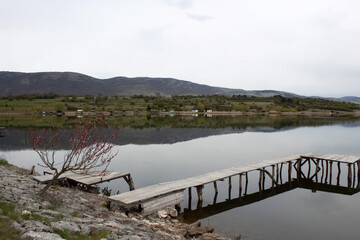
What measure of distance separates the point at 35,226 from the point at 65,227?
73cm

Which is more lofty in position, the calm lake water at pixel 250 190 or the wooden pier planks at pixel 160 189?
the wooden pier planks at pixel 160 189

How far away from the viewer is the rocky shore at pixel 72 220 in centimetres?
712

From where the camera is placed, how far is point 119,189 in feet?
56.9

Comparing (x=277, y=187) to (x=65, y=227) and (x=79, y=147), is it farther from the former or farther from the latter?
(x=65, y=227)

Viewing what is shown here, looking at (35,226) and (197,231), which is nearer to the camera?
(35,226)

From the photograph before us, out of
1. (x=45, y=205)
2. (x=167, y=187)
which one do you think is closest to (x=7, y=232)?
(x=45, y=205)

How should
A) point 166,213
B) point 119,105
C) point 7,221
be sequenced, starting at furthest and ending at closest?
1. point 119,105
2. point 166,213
3. point 7,221

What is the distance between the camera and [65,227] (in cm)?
749

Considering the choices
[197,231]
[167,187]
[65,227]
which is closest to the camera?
[65,227]

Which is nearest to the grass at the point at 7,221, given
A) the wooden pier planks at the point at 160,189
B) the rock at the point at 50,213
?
the rock at the point at 50,213

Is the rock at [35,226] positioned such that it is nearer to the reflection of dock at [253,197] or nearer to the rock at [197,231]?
the rock at [197,231]

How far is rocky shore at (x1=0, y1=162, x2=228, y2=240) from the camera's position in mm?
7125

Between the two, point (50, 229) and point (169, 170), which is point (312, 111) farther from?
point (50, 229)

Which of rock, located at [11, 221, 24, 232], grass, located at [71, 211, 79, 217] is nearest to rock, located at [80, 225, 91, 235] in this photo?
grass, located at [71, 211, 79, 217]
